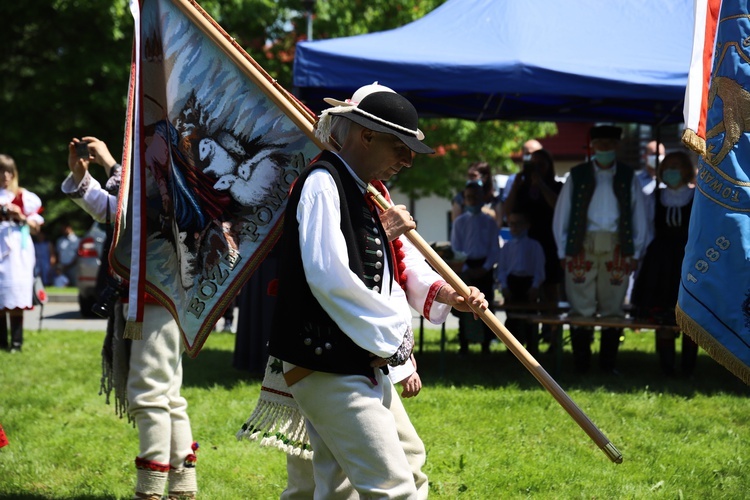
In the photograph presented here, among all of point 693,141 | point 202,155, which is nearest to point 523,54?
point 202,155

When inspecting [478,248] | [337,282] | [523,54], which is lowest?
[478,248]

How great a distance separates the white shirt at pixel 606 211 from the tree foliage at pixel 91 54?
40.1 feet

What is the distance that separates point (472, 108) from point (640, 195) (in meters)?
2.43

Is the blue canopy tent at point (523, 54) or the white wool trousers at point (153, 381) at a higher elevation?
the blue canopy tent at point (523, 54)

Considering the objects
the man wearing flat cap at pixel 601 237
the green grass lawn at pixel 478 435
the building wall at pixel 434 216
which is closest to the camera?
the green grass lawn at pixel 478 435

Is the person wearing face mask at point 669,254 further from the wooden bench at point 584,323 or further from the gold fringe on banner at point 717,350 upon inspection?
the gold fringe on banner at point 717,350

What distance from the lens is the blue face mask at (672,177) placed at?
8773 millimetres

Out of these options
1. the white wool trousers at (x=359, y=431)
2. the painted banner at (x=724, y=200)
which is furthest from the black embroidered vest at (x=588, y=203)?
the white wool trousers at (x=359, y=431)

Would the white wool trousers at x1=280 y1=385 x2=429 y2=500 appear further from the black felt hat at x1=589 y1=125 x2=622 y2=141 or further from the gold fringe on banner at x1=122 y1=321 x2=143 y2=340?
the black felt hat at x1=589 y1=125 x2=622 y2=141

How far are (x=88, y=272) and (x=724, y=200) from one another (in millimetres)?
12708

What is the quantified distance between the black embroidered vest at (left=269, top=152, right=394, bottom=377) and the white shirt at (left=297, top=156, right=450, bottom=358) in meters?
0.07

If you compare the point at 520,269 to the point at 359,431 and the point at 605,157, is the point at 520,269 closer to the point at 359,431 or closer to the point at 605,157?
the point at 605,157

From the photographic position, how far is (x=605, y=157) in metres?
8.83

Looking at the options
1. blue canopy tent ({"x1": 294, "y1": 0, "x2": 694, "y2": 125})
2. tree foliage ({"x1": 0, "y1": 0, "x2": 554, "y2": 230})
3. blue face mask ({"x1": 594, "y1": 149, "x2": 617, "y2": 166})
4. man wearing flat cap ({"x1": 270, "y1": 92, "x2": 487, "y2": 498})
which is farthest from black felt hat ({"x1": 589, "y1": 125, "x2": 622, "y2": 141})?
tree foliage ({"x1": 0, "y1": 0, "x2": 554, "y2": 230})
